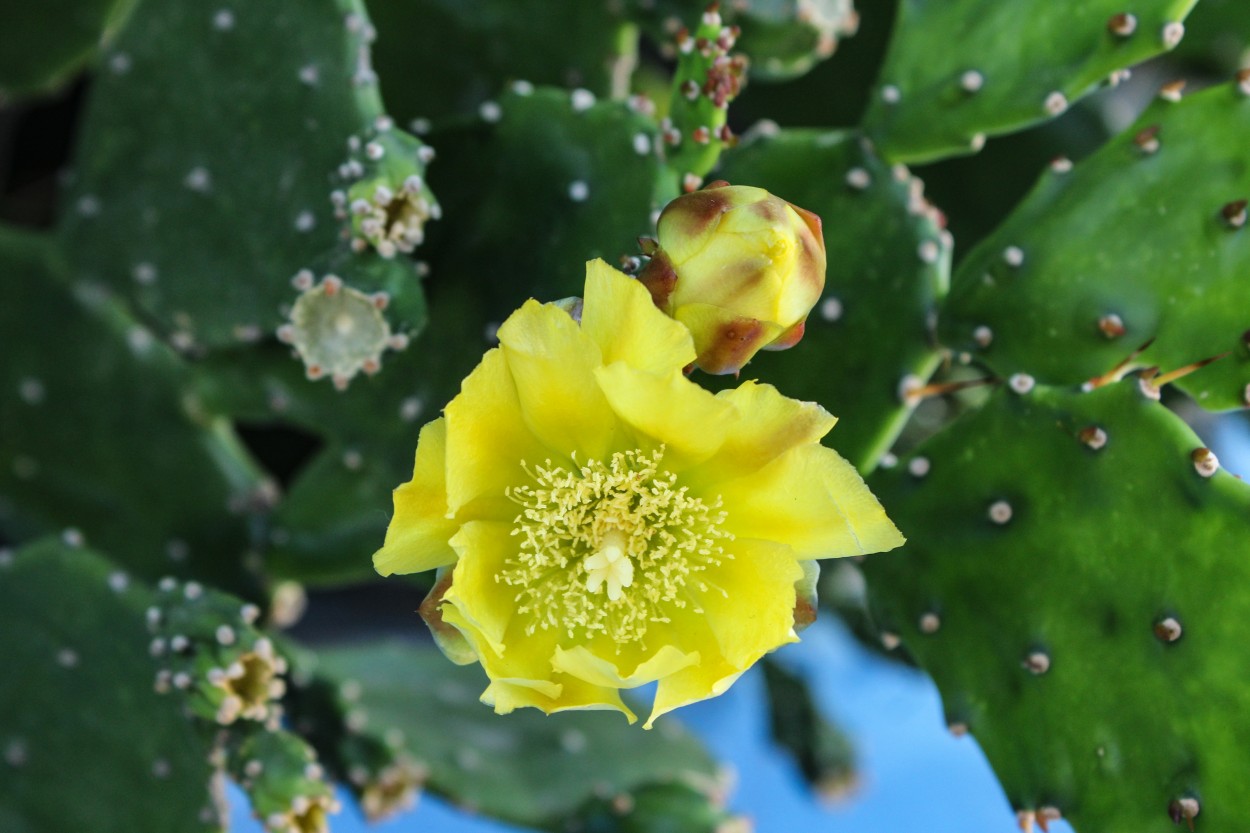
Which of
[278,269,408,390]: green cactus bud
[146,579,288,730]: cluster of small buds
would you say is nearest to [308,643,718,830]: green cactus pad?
[146,579,288,730]: cluster of small buds

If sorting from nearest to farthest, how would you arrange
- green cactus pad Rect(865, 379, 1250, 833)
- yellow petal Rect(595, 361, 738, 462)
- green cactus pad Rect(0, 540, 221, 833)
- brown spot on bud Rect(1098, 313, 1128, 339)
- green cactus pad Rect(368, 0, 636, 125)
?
yellow petal Rect(595, 361, 738, 462)
green cactus pad Rect(865, 379, 1250, 833)
brown spot on bud Rect(1098, 313, 1128, 339)
green cactus pad Rect(0, 540, 221, 833)
green cactus pad Rect(368, 0, 636, 125)

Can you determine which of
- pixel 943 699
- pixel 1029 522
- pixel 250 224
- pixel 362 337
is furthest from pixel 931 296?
pixel 250 224

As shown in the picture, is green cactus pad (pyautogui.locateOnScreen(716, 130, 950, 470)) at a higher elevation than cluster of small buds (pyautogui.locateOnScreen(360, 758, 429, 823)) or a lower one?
higher

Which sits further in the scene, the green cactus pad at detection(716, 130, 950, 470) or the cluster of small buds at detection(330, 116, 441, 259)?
the green cactus pad at detection(716, 130, 950, 470)

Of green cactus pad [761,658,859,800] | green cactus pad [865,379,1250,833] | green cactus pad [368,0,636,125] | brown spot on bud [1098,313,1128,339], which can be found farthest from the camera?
green cactus pad [761,658,859,800]

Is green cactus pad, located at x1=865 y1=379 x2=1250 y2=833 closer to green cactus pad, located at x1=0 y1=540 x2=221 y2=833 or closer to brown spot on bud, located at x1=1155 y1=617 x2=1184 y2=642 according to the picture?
brown spot on bud, located at x1=1155 y1=617 x2=1184 y2=642

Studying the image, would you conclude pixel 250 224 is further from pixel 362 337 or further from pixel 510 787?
pixel 510 787

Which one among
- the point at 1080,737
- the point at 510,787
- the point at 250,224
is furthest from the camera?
the point at 510,787
